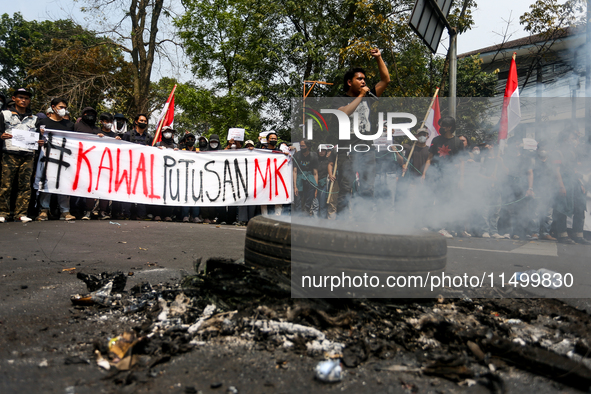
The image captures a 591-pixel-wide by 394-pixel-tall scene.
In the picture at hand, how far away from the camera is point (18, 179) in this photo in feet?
24.2

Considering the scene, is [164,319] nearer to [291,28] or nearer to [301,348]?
[301,348]

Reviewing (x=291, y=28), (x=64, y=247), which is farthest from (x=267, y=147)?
(x=291, y=28)

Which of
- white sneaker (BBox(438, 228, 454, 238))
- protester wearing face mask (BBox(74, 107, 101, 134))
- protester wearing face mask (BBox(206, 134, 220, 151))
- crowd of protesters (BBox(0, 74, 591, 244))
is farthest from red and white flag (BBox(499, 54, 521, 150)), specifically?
protester wearing face mask (BBox(74, 107, 101, 134))

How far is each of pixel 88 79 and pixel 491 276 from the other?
1867 cm

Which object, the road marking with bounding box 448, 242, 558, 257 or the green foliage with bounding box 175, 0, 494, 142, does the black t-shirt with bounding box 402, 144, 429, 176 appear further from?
the green foliage with bounding box 175, 0, 494, 142

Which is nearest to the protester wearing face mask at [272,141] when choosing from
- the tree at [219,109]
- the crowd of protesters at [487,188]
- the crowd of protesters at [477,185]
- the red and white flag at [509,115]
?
the crowd of protesters at [487,188]

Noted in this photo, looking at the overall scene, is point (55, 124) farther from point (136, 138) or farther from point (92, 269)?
point (92, 269)

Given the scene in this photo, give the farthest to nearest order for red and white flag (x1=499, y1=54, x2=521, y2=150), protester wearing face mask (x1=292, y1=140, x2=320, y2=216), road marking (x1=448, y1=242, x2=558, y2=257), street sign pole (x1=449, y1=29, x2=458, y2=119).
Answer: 1. street sign pole (x1=449, y1=29, x2=458, y2=119)
2. protester wearing face mask (x1=292, y1=140, x2=320, y2=216)
3. red and white flag (x1=499, y1=54, x2=521, y2=150)
4. road marking (x1=448, y1=242, x2=558, y2=257)

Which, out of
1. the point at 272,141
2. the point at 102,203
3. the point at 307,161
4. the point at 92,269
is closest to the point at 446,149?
the point at 307,161

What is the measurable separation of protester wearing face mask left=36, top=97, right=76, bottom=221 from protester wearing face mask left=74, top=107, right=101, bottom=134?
0.45 ft

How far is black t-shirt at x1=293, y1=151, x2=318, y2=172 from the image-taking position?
390 inches

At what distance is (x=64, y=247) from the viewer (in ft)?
16.3

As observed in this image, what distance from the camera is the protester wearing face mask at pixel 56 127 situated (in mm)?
7574

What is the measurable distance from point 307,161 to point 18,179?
6093 millimetres
